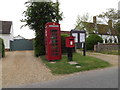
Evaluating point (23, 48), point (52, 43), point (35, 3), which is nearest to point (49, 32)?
point (52, 43)

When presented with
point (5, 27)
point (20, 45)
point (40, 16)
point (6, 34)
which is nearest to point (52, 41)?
point (40, 16)

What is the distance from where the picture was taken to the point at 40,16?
13.0 meters

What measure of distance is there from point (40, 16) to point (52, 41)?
421 cm

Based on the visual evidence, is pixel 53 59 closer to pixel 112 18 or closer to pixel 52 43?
pixel 52 43

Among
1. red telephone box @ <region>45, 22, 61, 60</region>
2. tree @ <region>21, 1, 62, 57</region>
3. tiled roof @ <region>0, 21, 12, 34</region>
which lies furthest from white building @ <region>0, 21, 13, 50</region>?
red telephone box @ <region>45, 22, 61, 60</region>

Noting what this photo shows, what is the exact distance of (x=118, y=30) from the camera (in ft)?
77.5

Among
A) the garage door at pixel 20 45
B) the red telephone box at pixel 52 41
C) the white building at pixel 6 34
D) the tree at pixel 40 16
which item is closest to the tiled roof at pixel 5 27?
the white building at pixel 6 34

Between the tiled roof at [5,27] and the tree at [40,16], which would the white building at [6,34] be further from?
the tree at [40,16]

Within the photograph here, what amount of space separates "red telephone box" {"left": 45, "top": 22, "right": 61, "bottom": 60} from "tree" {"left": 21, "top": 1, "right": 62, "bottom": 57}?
3296 millimetres

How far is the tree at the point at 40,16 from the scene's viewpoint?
510 inches

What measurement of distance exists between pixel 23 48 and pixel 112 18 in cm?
1691

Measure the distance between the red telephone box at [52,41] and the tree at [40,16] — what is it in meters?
3.30

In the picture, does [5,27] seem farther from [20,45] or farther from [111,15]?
[111,15]

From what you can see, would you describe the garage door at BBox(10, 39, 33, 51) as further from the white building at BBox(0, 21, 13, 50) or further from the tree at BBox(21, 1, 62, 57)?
the tree at BBox(21, 1, 62, 57)
